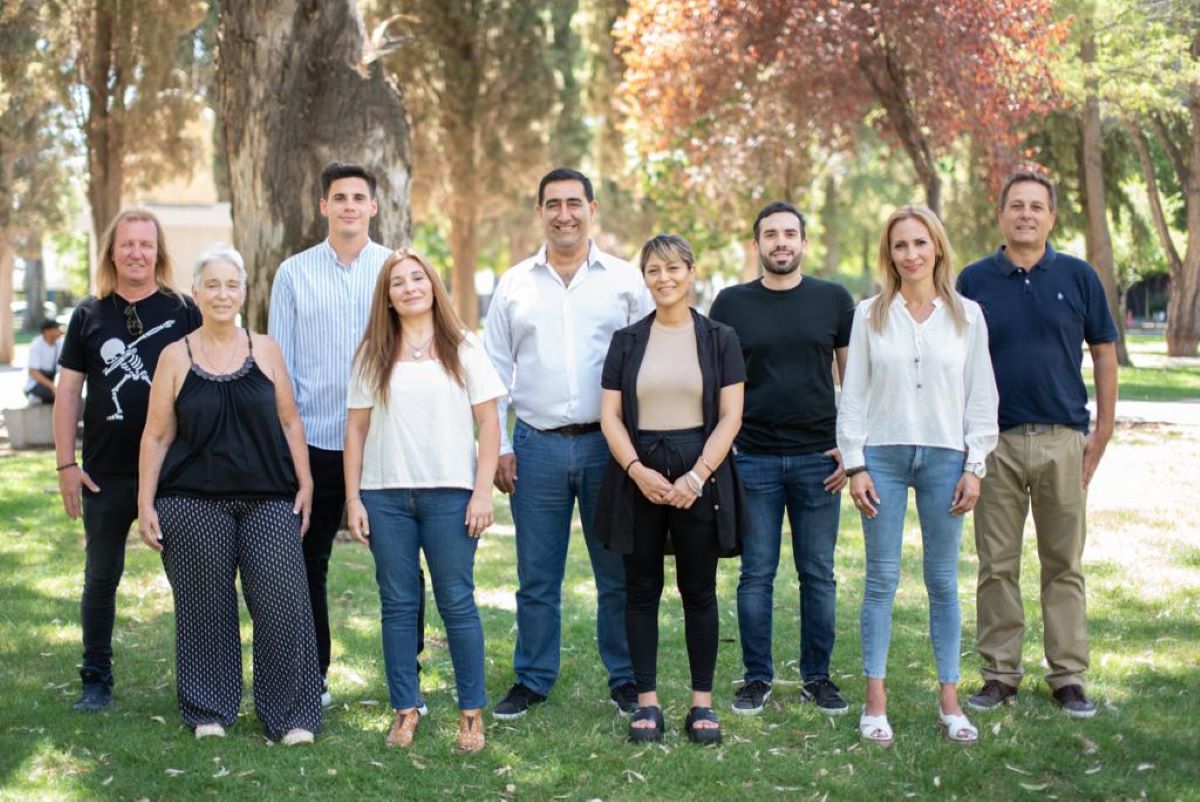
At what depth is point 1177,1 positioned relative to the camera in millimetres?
16078

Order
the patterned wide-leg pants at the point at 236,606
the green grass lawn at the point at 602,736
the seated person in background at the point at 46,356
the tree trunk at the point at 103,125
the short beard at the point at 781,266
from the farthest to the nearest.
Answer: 1. the tree trunk at the point at 103,125
2. the seated person in background at the point at 46,356
3. the short beard at the point at 781,266
4. the patterned wide-leg pants at the point at 236,606
5. the green grass lawn at the point at 602,736

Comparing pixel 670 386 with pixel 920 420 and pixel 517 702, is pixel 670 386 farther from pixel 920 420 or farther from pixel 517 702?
pixel 517 702

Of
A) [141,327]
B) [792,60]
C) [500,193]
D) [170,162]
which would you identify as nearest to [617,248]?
[500,193]

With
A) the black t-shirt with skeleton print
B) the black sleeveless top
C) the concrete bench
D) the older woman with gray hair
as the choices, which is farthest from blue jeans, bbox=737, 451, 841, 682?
the concrete bench

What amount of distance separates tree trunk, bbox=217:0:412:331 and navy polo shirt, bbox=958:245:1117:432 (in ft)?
15.7

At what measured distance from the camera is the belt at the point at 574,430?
17.9 feet

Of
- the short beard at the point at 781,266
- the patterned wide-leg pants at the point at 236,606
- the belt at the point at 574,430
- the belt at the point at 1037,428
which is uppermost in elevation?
the short beard at the point at 781,266

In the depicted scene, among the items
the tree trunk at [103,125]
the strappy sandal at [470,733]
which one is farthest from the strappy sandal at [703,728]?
the tree trunk at [103,125]

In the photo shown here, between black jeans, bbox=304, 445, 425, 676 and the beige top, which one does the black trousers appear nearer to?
the beige top

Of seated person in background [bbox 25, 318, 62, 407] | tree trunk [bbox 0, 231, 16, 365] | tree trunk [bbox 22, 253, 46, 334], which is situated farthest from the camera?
tree trunk [bbox 22, 253, 46, 334]

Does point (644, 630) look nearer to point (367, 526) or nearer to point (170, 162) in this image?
point (367, 526)

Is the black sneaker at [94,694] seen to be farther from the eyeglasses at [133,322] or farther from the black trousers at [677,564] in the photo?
the black trousers at [677,564]

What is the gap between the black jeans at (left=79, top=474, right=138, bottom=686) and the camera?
5438 millimetres

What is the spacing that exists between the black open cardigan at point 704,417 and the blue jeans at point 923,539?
1.84ft
